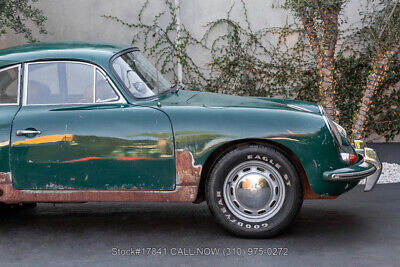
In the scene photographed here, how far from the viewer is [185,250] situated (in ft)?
17.1

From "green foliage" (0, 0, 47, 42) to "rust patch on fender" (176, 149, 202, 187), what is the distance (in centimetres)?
568

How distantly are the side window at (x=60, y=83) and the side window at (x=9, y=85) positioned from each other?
0.11 metres

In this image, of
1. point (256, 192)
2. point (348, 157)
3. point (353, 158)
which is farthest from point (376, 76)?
point (256, 192)

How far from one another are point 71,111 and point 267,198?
5.62 ft

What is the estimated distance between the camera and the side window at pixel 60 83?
5.71m

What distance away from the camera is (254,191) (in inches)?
216

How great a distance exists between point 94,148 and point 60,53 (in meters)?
0.91

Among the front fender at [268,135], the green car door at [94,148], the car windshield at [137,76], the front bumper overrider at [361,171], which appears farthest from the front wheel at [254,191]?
the car windshield at [137,76]

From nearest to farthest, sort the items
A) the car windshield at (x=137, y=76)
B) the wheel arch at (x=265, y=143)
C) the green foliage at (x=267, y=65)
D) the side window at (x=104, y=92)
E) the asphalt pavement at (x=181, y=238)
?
the asphalt pavement at (x=181, y=238) → the wheel arch at (x=265, y=143) → the side window at (x=104, y=92) → the car windshield at (x=137, y=76) → the green foliage at (x=267, y=65)

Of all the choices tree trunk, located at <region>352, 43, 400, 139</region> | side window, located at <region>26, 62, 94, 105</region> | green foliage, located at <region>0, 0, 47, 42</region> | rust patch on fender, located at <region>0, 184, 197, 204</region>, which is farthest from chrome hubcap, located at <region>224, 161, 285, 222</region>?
green foliage, located at <region>0, 0, 47, 42</region>

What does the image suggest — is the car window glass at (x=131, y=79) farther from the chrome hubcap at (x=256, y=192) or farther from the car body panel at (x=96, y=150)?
the chrome hubcap at (x=256, y=192)

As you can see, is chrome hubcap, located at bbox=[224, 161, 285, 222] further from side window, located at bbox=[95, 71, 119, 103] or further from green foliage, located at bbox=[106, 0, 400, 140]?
green foliage, located at bbox=[106, 0, 400, 140]

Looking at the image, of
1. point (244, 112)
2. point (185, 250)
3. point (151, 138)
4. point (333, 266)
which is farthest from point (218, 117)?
point (333, 266)

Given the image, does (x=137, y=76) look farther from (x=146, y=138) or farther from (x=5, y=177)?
(x=5, y=177)
